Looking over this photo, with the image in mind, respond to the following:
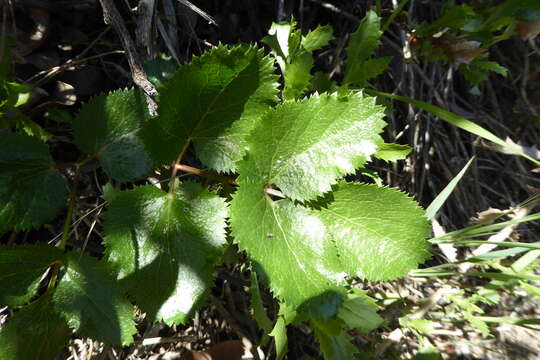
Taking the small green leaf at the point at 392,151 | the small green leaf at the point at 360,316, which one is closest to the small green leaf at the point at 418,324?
the small green leaf at the point at 360,316

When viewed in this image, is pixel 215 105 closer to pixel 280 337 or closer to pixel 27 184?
pixel 27 184

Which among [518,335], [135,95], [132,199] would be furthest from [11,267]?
[518,335]

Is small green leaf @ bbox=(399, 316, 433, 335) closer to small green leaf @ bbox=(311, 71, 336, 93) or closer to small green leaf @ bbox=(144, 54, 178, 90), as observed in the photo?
small green leaf @ bbox=(311, 71, 336, 93)

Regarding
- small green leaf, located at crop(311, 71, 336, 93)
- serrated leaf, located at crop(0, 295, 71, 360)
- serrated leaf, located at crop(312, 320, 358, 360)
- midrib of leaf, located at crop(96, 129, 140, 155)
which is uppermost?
small green leaf, located at crop(311, 71, 336, 93)

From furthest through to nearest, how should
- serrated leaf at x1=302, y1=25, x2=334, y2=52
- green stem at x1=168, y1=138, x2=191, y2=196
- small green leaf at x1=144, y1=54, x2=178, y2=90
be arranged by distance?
serrated leaf at x1=302, y1=25, x2=334, y2=52 → small green leaf at x1=144, y1=54, x2=178, y2=90 → green stem at x1=168, y1=138, x2=191, y2=196

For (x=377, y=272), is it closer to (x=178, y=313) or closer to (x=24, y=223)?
(x=178, y=313)

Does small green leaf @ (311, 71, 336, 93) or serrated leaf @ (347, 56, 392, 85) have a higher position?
serrated leaf @ (347, 56, 392, 85)

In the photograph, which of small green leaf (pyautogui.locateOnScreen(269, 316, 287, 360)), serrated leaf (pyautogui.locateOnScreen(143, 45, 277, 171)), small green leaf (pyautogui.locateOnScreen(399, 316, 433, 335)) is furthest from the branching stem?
small green leaf (pyautogui.locateOnScreen(399, 316, 433, 335))
